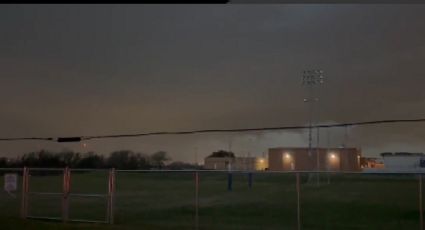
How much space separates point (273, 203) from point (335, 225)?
468cm

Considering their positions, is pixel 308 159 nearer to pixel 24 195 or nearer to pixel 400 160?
pixel 400 160

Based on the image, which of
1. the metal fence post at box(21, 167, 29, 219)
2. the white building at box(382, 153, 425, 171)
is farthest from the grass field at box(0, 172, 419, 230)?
the white building at box(382, 153, 425, 171)

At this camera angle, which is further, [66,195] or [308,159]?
[308,159]

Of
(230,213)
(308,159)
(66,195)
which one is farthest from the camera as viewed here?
(308,159)

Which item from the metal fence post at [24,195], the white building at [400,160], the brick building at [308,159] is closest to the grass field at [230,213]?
the metal fence post at [24,195]

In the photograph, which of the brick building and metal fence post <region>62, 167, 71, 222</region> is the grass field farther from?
the brick building

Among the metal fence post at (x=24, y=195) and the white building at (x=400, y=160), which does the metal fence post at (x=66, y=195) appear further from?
the white building at (x=400, y=160)

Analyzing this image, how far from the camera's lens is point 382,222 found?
10.2 metres

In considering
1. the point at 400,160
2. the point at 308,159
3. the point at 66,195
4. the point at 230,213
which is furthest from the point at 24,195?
the point at 400,160

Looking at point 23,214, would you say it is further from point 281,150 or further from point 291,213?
point 281,150

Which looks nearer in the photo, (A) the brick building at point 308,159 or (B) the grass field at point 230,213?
(B) the grass field at point 230,213

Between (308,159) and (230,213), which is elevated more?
(308,159)

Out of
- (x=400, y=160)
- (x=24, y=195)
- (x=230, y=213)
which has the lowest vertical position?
(x=230, y=213)

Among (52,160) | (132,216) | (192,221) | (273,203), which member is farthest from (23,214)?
(52,160)
